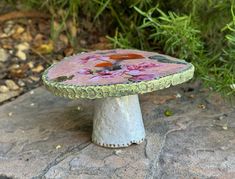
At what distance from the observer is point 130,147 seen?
1.31 meters

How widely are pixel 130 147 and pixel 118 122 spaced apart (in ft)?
0.24

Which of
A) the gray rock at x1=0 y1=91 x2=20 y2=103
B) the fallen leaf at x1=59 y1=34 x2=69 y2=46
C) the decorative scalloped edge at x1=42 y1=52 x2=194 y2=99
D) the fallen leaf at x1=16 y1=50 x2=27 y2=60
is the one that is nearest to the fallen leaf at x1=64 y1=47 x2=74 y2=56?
the fallen leaf at x1=59 y1=34 x2=69 y2=46

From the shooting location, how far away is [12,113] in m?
1.56

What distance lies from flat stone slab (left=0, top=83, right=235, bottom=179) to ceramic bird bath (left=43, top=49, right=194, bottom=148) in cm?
4

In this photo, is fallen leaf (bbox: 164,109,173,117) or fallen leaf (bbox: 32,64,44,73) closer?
fallen leaf (bbox: 164,109,173,117)

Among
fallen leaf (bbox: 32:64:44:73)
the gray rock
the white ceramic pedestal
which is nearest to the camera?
the white ceramic pedestal

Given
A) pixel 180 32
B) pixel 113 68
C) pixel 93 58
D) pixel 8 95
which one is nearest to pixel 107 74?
pixel 113 68

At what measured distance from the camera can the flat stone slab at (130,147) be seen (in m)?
1.21

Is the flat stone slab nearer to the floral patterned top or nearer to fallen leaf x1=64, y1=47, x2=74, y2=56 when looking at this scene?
the floral patterned top

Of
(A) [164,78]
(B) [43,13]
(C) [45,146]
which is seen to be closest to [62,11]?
(B) [43,13]

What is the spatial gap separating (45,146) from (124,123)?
213 mm

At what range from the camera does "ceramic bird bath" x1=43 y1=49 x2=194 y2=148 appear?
116 centimetres

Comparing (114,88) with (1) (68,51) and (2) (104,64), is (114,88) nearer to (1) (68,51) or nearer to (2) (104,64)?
(2) (104,64)

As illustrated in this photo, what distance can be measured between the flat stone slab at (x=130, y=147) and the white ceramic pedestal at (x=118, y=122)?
3 centimetres
